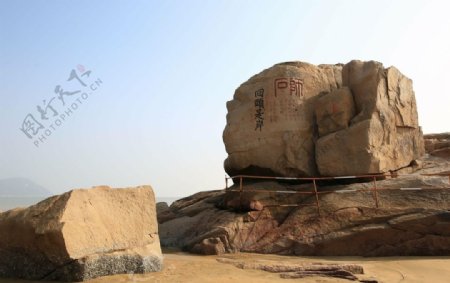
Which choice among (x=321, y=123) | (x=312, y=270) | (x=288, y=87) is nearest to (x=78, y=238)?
(x=312, y=270)

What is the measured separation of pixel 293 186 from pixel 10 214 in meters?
7.01

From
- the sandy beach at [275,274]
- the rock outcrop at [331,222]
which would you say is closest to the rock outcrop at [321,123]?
the rock outcrop at [331,222]

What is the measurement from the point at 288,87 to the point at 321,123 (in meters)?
1.38

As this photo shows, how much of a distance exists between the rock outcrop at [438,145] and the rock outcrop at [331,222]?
3.00 m

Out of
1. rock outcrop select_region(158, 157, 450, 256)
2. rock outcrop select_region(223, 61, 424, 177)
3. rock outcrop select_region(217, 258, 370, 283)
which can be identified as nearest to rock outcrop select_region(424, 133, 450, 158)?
rock outcrop select_region(223, 61, 424, 177)

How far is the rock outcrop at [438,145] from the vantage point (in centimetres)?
1238

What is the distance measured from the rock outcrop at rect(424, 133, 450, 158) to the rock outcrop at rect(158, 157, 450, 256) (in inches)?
118

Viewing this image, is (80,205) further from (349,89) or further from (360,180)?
(349,89)

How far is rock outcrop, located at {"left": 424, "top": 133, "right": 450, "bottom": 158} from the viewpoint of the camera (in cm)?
1238

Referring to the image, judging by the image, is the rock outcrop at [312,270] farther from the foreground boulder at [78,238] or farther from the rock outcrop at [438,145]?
the rock outcrop at [438,145]

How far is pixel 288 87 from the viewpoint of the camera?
11.0 meters

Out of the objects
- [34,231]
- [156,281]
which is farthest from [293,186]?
[34,231]

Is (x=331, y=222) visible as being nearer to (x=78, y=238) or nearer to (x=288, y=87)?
(x=288, y=87)

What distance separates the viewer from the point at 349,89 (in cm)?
1109
